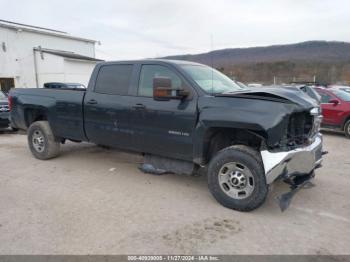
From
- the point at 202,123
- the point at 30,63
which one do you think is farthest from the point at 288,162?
the point at 30,63

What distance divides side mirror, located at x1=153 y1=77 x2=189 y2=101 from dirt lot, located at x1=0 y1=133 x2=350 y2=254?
1514 mm

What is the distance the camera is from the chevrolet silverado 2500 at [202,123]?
12.3ft

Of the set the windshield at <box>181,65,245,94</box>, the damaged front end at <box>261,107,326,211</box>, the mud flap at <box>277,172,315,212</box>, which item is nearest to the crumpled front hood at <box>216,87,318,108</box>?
the damaged front end at <box>261,107,326,211</box>

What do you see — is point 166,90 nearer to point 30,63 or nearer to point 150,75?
point 150,75

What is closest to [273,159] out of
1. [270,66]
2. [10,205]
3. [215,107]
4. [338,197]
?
[215,107]

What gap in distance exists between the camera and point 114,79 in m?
5.27

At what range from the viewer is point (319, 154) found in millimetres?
4316

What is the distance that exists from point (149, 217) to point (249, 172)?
55.9 inches

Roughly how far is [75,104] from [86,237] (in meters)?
3.03

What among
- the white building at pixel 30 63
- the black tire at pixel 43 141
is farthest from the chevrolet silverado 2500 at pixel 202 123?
the white building at pixel 30 63

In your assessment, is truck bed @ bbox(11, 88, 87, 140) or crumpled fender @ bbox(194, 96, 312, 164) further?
truck bed @ bbox(11, 88, 87, 140)

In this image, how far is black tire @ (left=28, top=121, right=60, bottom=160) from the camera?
6.21 m

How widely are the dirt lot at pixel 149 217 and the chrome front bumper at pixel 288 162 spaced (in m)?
0.57

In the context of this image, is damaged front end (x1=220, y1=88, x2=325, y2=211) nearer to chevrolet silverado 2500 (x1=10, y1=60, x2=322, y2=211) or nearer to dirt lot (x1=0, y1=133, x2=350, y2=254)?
chevrolet silverado 2500 (x1=10, y1=60, x2=322, y2=211)
